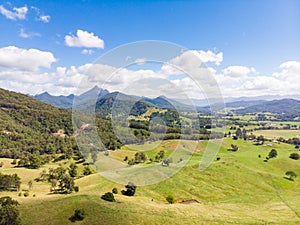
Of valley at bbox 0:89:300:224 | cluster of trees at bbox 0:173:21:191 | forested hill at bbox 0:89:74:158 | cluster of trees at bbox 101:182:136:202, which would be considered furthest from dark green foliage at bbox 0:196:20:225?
forested hill at bbox 0:89:74:158

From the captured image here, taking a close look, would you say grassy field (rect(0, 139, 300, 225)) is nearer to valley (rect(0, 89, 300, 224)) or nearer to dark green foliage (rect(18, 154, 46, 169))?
valley (rect(0, 89, 300, 224))

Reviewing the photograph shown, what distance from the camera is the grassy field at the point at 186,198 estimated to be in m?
34.2

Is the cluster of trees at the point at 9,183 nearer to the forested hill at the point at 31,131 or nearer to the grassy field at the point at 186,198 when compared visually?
the grassy field at the point at 186,198

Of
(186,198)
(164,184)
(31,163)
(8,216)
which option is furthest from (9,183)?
(31,163)

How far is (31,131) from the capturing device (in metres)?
158

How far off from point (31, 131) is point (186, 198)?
5478 inches

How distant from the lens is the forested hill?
131m

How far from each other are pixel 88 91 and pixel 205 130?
9.80 meters

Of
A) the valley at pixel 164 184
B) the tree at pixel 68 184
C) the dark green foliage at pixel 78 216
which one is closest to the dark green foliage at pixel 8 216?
the valley at pixel 164 184

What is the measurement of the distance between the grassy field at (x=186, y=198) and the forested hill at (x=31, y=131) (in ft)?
178

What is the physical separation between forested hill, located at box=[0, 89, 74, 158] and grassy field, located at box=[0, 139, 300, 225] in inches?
2137

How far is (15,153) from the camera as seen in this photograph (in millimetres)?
120562

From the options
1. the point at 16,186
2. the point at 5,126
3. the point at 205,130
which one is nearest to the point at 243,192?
the point at 205,130

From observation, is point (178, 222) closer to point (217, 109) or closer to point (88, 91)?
point (217, 109)
